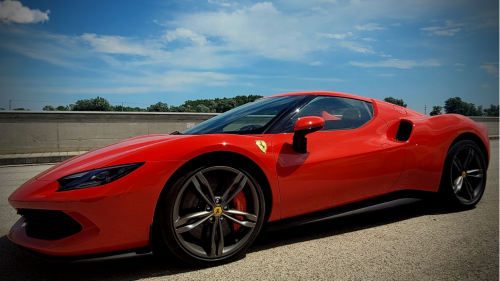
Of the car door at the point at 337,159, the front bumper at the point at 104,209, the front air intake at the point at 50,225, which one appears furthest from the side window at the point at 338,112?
the front air intake at the point at 50,225

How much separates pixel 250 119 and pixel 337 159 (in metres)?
0.75

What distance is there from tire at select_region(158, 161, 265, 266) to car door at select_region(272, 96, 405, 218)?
0.83 ft

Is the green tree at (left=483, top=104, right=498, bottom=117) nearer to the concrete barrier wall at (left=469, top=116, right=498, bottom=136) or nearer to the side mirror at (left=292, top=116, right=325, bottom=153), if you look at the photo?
the concrete barrier wall at (left=469, top=116, right=498, bottom=136)

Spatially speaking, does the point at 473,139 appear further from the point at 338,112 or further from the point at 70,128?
the point at 70,128

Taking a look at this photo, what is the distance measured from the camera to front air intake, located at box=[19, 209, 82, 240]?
196 centimetres

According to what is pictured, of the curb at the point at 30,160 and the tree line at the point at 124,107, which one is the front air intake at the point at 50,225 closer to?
the tree line at the point at 124,107

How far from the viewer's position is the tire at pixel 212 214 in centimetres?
A: 209

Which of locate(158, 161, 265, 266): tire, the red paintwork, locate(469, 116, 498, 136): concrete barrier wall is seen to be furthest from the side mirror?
locate(469, 116, 498, 136): concrete barrier wall

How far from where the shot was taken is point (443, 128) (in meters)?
3.35

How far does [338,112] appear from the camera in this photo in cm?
295

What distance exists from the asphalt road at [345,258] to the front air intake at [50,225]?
330 mm

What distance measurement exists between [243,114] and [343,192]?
103cm

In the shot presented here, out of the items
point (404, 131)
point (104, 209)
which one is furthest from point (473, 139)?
point (104, 209)

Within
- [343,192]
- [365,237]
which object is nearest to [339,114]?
[343,192]
